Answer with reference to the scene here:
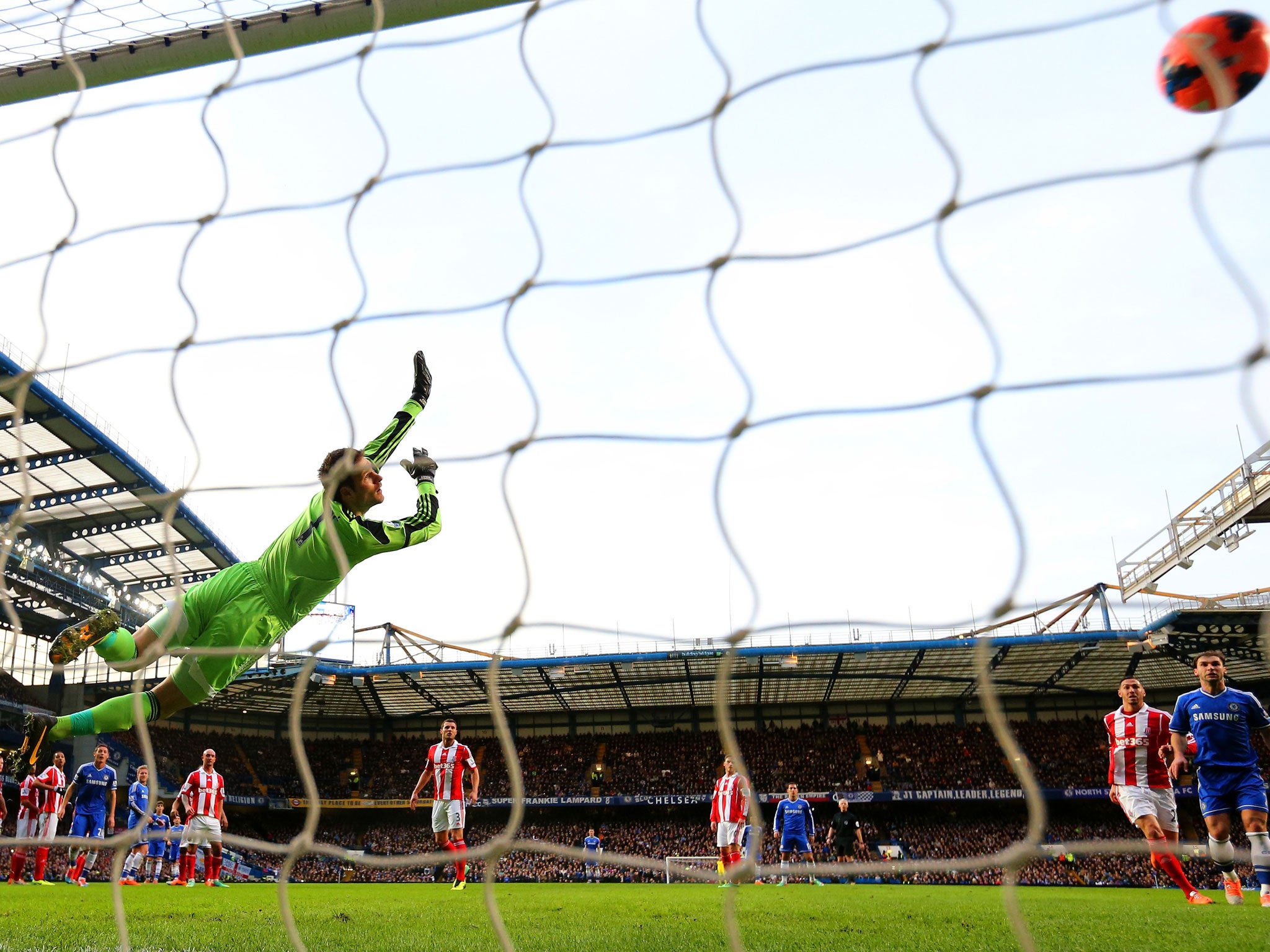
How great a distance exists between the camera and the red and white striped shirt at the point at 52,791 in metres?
10.1

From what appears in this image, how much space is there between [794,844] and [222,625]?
931 cm

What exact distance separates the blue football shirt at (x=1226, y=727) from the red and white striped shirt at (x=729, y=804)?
216 inches

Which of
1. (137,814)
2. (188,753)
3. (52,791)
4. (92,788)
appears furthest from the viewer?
(188,753)

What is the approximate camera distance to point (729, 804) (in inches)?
395

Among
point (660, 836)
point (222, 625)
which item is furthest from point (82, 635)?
point (660, 836)

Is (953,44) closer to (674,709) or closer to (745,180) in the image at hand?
(745,180)

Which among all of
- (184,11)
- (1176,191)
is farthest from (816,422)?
(184,11)

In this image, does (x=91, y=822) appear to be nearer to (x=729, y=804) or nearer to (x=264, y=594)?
(x=729, y=804)

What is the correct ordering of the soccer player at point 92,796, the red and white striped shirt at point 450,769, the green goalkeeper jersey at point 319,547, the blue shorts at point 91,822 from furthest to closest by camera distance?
the blue shorts at point 91,822, the soccer player at point 92,796, the red and white striped shirt at point 450,769, the green goalkeeper jersey at point 319,547

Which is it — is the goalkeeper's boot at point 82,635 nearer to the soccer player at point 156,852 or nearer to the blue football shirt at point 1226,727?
the blue football shirt at point 1226,727

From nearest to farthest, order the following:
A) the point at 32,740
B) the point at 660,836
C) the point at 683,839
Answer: the point at 32,740 → the point at 683,839 → the point at 660,836

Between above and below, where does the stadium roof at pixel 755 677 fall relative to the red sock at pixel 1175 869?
above

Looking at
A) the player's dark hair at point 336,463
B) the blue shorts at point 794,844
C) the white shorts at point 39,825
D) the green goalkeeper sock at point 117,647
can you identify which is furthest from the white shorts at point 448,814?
the player's dark hair at point 336,463

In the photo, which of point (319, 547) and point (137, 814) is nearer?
→ point (319, 547)
